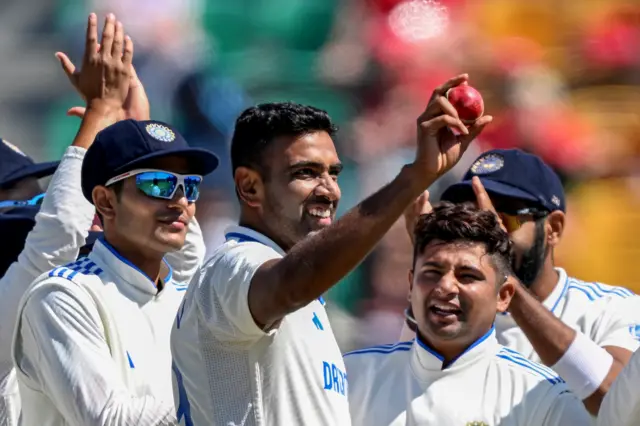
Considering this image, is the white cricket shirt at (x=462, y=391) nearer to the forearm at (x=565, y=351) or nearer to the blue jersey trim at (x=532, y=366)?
the blue jersey trim at (x=532, y=366)

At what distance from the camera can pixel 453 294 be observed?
11.8ft

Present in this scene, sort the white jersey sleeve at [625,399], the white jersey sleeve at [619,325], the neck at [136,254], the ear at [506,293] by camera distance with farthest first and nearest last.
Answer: the white jersey sleeve at [619,325]
the ear at [506,293]
the neck at [136,254]
the white jersey sleeve at [625,399]

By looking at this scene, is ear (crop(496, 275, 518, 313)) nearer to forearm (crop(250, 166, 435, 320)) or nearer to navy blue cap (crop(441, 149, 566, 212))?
navy blue cap (crop(441, 149, 566, 212))

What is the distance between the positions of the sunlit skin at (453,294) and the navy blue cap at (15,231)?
1.26m

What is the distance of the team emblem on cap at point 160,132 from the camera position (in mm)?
3598

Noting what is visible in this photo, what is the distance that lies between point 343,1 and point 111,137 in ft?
13.5

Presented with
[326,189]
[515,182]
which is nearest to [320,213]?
[326,189]

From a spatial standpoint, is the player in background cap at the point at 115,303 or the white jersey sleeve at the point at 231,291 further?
the player in background cap at the point at 115,303

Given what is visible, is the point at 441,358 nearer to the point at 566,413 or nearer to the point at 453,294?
the point at 453,294

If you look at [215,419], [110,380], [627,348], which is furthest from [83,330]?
[627,348]

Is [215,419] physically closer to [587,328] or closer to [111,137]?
[111,137]

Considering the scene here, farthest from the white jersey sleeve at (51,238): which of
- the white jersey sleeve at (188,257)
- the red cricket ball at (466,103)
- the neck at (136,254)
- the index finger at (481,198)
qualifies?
the red cricket ball at (466,103)

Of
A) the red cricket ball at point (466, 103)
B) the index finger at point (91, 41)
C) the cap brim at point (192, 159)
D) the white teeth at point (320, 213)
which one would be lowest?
the white teeth at point (320, 213)

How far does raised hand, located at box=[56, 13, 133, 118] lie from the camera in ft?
13.1
